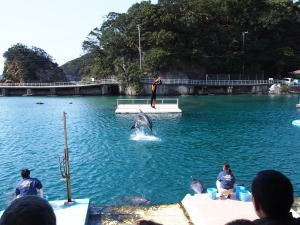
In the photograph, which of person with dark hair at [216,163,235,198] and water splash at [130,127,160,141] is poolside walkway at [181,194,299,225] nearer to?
person with dark hair at [216,163,235,198]

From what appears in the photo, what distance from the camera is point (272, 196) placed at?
3.88m

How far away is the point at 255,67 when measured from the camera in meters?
91.1

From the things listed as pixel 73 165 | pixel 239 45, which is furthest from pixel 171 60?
pixel 73 165

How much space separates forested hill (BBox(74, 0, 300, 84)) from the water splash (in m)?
46.5

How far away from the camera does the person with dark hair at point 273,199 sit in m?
3.80

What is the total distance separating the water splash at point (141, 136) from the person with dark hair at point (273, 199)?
25305mm

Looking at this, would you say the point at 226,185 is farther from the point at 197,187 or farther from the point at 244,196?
the point at 197,187

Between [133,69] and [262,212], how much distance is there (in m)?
75.7

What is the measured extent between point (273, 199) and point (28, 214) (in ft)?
8.92

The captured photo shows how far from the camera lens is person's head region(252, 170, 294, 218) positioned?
3844 millimetres

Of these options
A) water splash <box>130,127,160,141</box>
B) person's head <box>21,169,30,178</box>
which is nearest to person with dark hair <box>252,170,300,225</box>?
person's head <box>21,169,30,178</box>

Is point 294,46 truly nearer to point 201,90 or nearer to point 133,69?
point 201,90

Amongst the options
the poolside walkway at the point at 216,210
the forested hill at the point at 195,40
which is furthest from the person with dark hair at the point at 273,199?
the forested hill at the point at 195,40

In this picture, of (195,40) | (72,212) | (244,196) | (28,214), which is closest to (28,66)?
(195,40)
